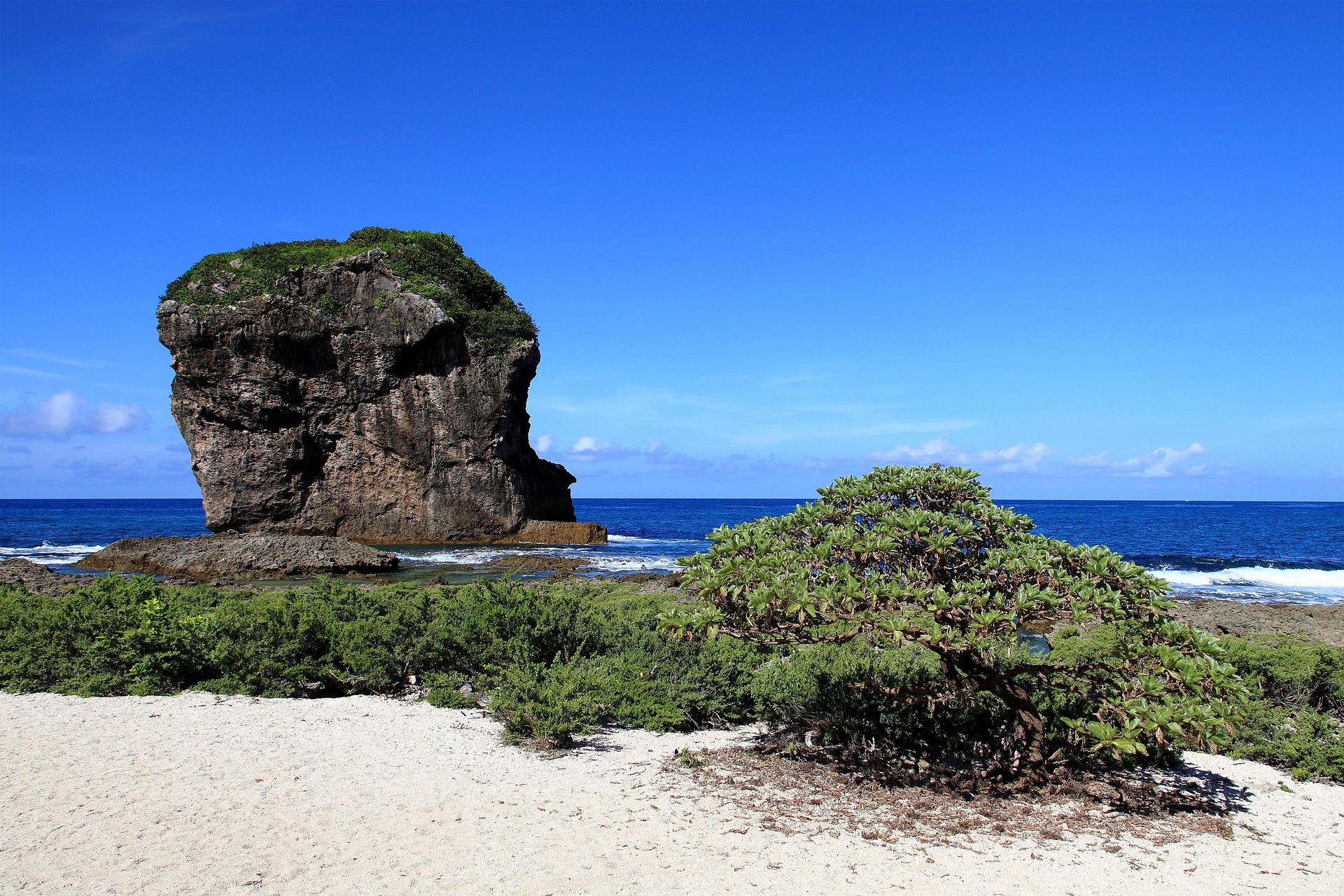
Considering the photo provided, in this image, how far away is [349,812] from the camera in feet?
17.6

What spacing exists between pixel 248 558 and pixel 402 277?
18.4 meters

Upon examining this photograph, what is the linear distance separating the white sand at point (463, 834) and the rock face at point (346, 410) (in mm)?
33676

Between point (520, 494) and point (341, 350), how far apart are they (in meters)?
11.7

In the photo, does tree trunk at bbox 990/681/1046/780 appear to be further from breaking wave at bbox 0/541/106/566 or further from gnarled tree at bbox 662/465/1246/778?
breaking wave at bbox 0/541/106/566

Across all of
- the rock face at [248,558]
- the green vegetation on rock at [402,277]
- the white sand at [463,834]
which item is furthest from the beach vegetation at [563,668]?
the green vegetation on rock at [402,277]

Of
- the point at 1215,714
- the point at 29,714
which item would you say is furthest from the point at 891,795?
the point at 29,714

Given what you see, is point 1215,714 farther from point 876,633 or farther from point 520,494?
point 520,494

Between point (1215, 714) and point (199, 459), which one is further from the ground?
point (199, 459)

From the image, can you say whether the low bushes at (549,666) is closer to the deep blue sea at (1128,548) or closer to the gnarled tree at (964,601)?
the gnarled tree at (964,601)

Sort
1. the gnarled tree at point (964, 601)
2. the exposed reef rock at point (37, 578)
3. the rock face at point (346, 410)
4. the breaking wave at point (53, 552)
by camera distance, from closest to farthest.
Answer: the gnarled tree at point (964, 601) → the exposed reef rock at point (37, 578) → the breaking wave at point (53, 552) → the rock face at point (346, 410)

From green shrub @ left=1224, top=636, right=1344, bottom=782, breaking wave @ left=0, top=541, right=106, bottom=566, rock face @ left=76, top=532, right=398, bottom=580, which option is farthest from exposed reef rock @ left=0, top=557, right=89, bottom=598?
green shrub @ left=1224, top=636, right=1344, bottom=782

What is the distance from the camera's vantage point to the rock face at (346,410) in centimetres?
3928

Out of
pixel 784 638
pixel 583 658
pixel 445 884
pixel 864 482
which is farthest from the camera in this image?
pixel 583 658

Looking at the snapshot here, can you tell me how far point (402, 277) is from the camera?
40531 mm
